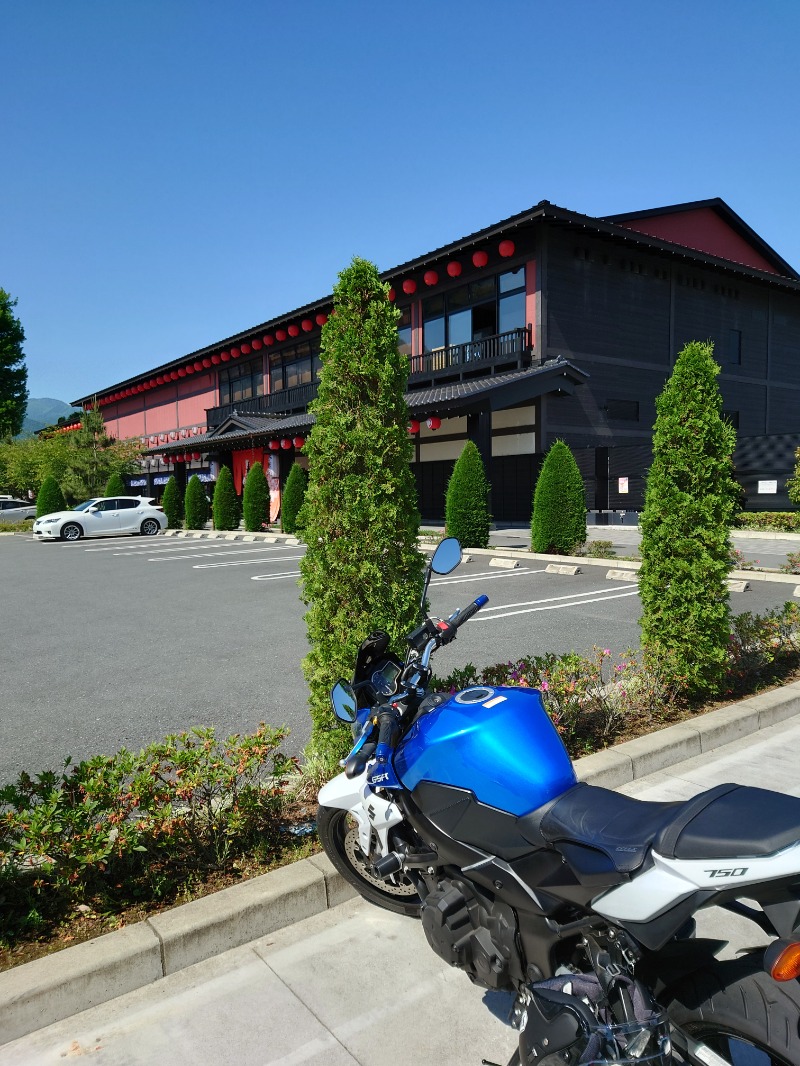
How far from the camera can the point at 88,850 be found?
2.71 meters

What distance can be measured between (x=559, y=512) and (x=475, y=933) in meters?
14.1

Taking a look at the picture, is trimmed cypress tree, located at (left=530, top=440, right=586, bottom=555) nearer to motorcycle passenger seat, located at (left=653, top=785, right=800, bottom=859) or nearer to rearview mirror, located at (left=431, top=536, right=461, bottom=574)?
rearview mirror, located at (left=431, top=536, right=461, bottom=574)

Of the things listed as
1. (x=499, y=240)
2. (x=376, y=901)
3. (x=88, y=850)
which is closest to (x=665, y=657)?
(x=376, y=901)

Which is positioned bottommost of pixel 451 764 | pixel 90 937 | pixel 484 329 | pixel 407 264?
pixel 90 937

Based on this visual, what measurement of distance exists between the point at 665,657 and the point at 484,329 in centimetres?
2298

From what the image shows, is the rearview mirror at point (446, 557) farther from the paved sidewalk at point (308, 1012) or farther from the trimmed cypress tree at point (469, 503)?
the trimmed cypress tree at point (469, 503)

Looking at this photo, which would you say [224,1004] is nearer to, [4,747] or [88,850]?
[88,850]

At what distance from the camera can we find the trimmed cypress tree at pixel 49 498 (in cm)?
3033

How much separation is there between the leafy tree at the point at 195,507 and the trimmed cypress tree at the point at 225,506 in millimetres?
1421

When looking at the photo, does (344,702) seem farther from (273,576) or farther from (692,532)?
(273,576)

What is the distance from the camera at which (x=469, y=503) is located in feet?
56.1

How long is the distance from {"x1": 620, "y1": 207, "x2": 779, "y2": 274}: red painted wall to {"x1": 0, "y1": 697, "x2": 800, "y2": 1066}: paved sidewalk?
29.3 metres

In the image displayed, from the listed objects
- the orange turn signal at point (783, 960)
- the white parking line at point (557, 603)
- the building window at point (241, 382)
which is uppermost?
the building window at point (241, 382)

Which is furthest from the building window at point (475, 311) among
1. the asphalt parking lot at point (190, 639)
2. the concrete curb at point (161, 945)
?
the concrete curb at point (161, 945)
